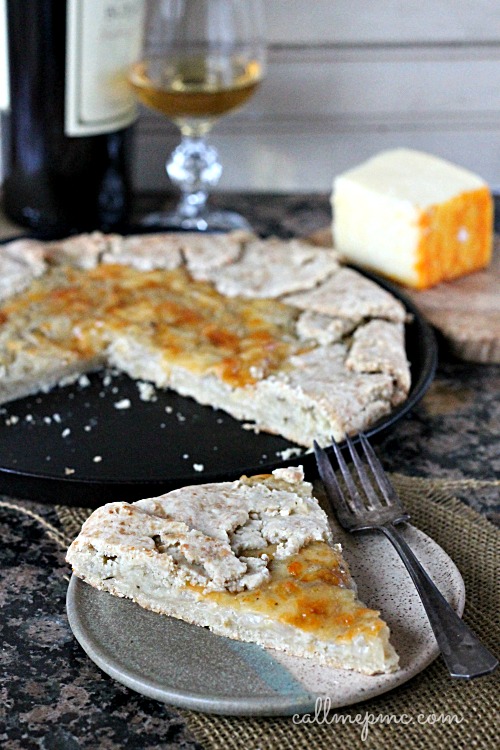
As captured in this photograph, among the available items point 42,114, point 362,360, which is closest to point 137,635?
point 362,360

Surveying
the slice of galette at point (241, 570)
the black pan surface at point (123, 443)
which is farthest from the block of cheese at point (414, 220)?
the slice of galette at point (241, 570)

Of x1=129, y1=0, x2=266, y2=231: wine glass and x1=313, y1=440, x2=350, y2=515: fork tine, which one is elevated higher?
Answer: x1=129, y1=0, x2=266, y2=231: wine glass

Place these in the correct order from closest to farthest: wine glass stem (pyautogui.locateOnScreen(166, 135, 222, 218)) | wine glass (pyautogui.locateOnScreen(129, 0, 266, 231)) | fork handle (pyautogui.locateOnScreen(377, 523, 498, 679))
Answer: fork handle (pyautogui.locateOnScreen(377, 523, 498, 679)), wine glass (pyautogui.locateOnScreen(129, 0, 266, 231)), wine glass stem (pyautogui.locateOnScreen(166, 135, 222, 218))

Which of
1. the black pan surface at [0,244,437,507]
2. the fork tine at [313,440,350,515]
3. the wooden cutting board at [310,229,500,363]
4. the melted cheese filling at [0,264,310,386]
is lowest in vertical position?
the black pan surface at [0,244,437,507]

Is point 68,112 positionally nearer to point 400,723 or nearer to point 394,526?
point 394,526

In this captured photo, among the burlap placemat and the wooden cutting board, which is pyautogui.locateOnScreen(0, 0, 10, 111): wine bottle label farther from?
the burlap placemat

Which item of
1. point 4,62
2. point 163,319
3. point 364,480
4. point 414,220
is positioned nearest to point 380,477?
point 364,480

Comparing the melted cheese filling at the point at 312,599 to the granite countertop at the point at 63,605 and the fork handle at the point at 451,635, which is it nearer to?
the fork handle at the point at 451,635

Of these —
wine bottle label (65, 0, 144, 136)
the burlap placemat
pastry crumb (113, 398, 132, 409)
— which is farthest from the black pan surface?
wine bottle label (65, 0, 144, 136)
